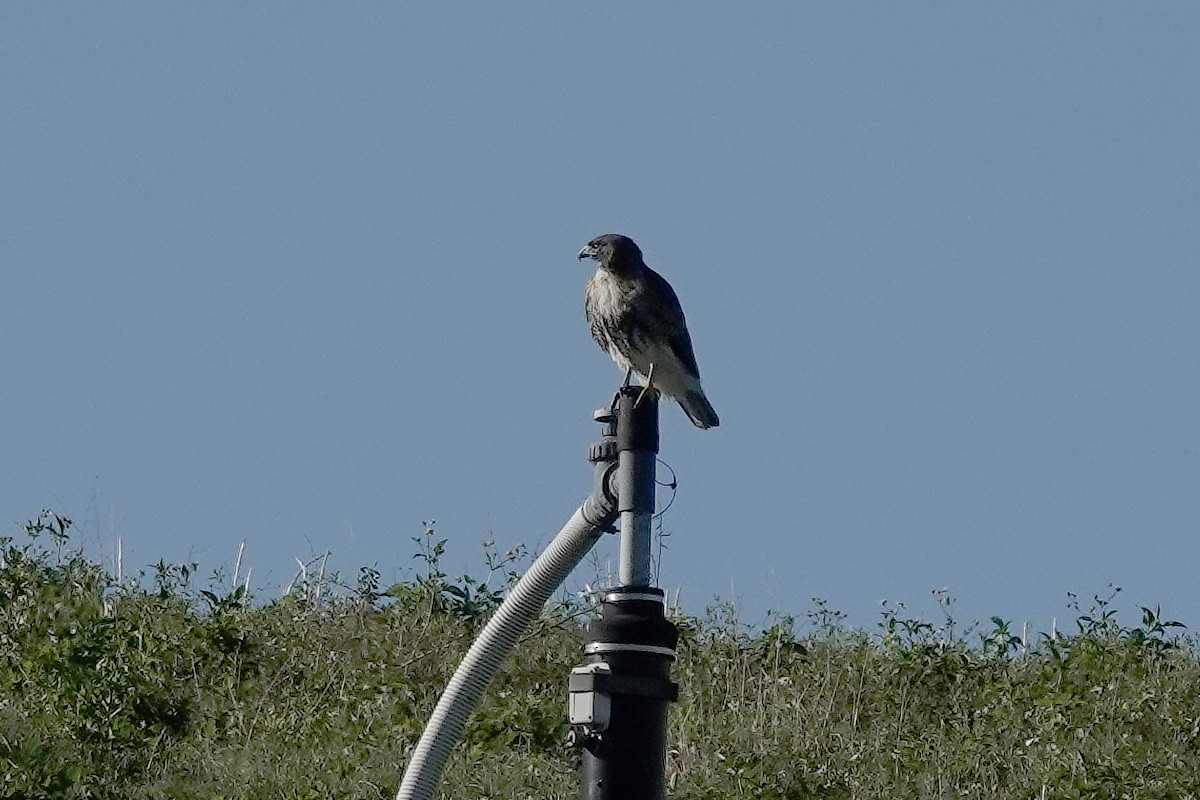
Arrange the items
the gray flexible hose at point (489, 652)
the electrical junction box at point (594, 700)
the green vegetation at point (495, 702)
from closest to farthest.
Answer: the electrical junction box at point (594, 700) < the gray flexible hose at point (489, 652) < the green vegetation at point (495, 702)

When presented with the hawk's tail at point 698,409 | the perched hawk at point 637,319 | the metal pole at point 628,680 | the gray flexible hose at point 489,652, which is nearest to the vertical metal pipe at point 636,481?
the metal pole at point 628,680

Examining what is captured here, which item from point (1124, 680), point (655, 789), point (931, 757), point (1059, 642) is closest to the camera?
point (655, 789)

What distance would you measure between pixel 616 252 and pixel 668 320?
0.39m

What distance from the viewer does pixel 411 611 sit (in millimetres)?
9758

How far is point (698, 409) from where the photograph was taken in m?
8.40

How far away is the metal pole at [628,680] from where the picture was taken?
4.55m

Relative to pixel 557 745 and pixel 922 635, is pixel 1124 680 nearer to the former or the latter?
pixel 922 635

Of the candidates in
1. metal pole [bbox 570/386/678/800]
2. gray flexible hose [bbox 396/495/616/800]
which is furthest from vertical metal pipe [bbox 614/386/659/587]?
gray flexible hose [bbox 396/495/616/800]

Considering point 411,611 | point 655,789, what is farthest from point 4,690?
point 655,789

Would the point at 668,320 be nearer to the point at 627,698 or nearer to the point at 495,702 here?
the point at 495,702

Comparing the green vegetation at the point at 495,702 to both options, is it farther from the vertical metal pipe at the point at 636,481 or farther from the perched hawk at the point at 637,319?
the vertical metal pipe at the point at 636,481

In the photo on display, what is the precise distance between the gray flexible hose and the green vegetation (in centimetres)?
280

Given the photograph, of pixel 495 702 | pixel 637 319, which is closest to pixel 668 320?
pixel 637 319

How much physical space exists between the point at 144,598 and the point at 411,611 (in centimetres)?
150
